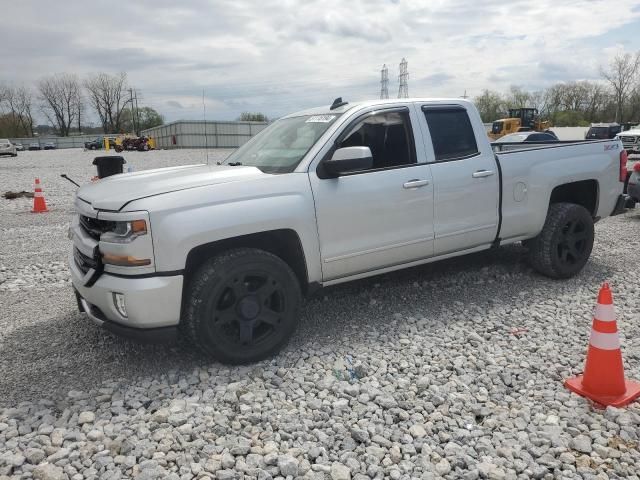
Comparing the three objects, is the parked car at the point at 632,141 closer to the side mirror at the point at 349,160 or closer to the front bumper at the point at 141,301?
the side mirror at the point at 349,160

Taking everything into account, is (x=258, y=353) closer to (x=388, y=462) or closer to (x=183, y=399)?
(x=183, y=399)

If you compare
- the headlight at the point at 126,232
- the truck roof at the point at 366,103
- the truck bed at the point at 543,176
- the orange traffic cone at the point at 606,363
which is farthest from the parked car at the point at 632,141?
the headlight at the point at 126,232

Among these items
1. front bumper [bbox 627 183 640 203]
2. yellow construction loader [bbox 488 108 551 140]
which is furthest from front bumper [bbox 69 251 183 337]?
yellow construction loader [bbox 488 108 551 140]

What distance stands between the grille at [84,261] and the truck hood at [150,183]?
0.39 metres

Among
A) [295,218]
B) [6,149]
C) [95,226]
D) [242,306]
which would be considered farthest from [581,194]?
[6,149]

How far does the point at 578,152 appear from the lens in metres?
5.54

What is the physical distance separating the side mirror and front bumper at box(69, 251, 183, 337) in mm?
1383

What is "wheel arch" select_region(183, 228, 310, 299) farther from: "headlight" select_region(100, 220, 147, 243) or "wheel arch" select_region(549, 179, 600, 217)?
"wheel arch" select_region(549, 179, 600, 217)

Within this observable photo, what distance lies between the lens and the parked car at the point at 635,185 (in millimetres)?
8852

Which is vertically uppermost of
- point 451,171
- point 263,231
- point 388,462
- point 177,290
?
point 451,171

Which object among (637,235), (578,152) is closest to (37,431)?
(578,152)

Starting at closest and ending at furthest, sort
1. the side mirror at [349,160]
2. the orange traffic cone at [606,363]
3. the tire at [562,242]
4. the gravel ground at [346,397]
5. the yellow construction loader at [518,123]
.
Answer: the gravel ground at [346,397], the orange traffic cone at [606,363], the side mirror at [349,160], the tire at [562,242], the yellow construction loader at [518,123]

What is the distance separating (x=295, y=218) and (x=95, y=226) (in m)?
1.43

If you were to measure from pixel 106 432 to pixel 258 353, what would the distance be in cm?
113
